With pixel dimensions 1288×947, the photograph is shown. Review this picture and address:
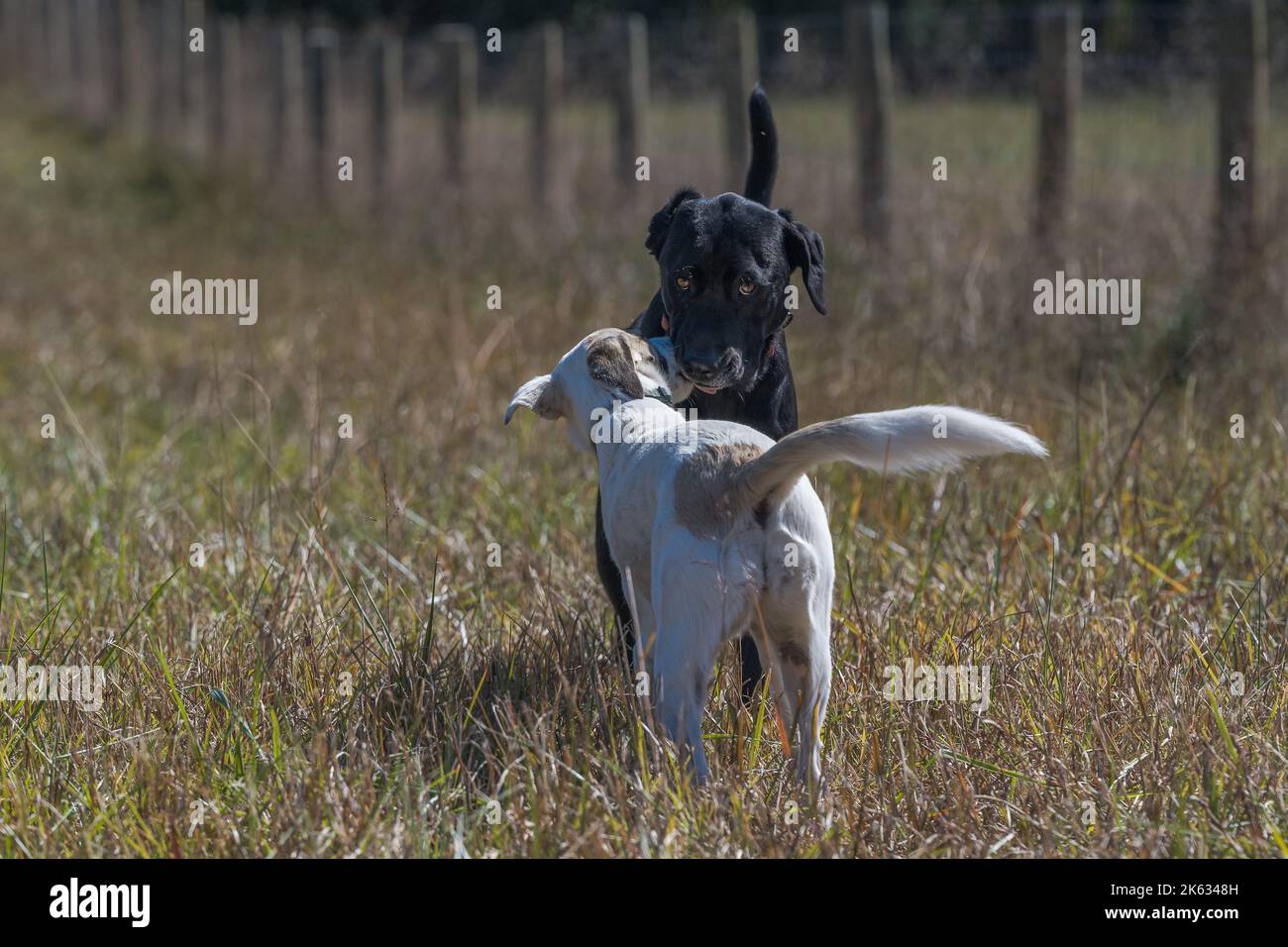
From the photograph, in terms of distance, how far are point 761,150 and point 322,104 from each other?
Result: 37.4 feet

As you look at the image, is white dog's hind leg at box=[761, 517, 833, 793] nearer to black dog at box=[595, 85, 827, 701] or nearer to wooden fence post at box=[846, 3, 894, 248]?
black dog at box=[595, 85, 827, 701]

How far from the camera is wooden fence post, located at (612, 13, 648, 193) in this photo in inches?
446

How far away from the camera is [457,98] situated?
41.3 feet

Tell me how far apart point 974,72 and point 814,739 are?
841 cm

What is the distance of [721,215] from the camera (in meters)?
3.55

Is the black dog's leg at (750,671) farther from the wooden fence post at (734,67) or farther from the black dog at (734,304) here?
the wooden fence post at (734,67)

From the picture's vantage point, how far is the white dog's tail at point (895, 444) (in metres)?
2.42
